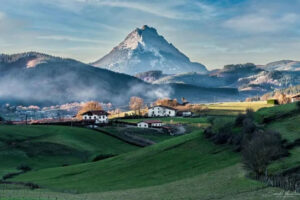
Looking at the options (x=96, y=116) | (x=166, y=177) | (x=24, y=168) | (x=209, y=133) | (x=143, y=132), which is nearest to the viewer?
(x=166, y=177)

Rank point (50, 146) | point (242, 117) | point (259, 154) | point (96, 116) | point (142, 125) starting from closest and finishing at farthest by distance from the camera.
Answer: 1. point (259, 154)
2. point (242, 117)
3. point (50, 146)
4. point (142, 125)
5. point (96, 116)

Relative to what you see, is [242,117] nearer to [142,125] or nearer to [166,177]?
[166,177]

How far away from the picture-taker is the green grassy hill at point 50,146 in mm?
99500

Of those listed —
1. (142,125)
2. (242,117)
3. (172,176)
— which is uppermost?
(242,117)

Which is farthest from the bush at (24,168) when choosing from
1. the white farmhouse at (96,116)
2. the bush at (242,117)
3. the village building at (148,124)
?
the white farmhouse at (96,116)

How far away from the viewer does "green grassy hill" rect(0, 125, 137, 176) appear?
9950 centimetres

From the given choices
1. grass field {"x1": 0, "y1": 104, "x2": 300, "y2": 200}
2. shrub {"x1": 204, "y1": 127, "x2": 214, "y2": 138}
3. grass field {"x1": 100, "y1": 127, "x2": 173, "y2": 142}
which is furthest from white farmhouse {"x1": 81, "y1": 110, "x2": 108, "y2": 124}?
shrub {"x1": 204, "y1": 127, "x2": 214, "y2": 138}

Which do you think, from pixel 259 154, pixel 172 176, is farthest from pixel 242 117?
pixel 259 154

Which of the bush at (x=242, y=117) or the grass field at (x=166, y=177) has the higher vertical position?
the bush at (x=242, y=117)

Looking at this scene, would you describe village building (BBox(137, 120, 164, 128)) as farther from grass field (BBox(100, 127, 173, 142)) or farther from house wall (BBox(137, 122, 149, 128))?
grass field (BBox(100, 127, 173, 142))

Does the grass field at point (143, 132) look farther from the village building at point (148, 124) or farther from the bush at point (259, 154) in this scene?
the bush at point (259, 154)

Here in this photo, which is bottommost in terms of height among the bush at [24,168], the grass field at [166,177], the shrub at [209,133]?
the bush at [24,168]

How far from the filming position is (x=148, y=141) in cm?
13012

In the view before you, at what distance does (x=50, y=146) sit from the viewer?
112m
